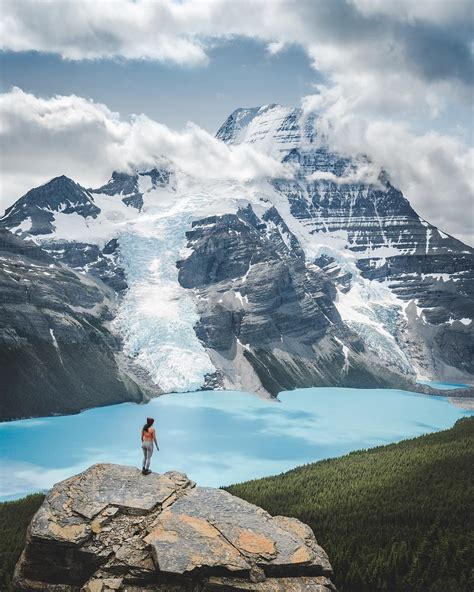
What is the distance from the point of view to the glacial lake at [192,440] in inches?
4638

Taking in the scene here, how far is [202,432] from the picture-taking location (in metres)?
158

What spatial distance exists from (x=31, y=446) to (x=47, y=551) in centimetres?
10903

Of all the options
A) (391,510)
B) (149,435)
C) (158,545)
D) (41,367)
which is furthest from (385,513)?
(41,367)

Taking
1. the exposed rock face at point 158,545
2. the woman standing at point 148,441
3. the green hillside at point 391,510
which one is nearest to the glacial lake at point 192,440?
the green hillside at point 391,510

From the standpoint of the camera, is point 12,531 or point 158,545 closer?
point 158,545

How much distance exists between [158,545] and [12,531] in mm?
36724

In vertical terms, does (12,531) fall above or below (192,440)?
above

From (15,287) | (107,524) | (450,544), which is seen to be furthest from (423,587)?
(15,287)

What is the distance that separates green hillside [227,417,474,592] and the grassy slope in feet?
79.0

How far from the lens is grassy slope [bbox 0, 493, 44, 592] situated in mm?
44266

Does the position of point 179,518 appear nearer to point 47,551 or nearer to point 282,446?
point 47,551

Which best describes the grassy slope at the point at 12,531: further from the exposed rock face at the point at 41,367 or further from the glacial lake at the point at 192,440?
the exposed rock face at the point at 41,367

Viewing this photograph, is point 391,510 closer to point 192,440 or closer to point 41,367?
point 192,440

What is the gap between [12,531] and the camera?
58.5m
